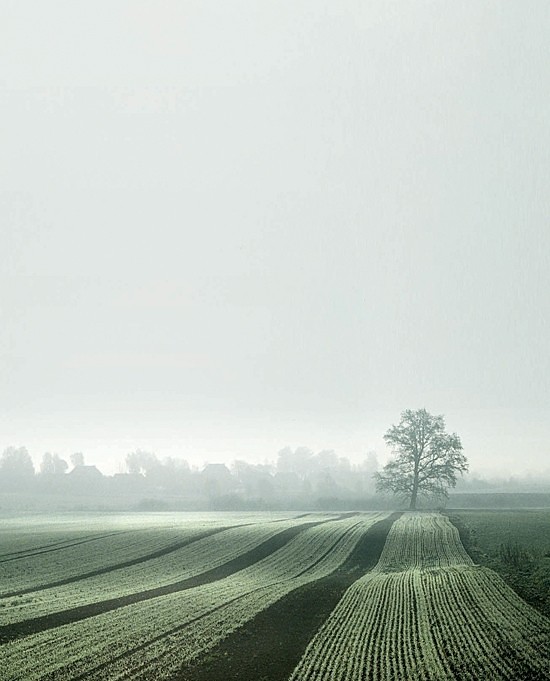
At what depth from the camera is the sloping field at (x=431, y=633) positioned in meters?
15.5

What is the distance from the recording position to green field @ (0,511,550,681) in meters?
16.2

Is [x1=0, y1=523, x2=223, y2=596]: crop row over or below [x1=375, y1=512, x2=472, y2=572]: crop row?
below

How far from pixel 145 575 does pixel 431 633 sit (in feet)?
62.8

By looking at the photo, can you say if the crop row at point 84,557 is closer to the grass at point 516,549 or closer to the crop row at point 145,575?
the crop row at point 145,575

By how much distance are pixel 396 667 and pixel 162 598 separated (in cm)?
1335

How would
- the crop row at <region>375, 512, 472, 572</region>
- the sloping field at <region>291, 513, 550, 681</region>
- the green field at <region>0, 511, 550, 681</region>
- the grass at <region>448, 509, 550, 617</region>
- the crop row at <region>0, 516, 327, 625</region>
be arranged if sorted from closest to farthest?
the sloping field at <region>291, 513, 550, 681</region> < the green field at <region>0, 511, 550, 681</region> < the crop row at <region>0, 516, 327, 625</region> < the grass at <region>448, 509, 550, 617</region> < the crop row at <region>375, 512, 472, 572</region>

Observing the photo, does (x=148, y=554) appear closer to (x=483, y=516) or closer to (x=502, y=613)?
(x=502, y=613)

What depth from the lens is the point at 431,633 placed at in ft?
62.2

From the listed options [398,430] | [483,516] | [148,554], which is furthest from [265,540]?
[398,430]

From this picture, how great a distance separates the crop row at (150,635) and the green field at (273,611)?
2.7 inches

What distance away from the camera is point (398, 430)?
7388 cm

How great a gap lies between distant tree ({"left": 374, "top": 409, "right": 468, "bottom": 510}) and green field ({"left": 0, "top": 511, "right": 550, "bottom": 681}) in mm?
28587

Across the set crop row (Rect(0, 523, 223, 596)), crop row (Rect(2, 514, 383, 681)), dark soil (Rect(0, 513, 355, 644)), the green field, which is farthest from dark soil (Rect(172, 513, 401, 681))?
crop row (Rect(0, 523, 223, 596))

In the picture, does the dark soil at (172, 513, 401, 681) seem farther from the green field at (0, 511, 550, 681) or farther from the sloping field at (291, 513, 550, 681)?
the sloping field at (291, 513, 550, 681)
